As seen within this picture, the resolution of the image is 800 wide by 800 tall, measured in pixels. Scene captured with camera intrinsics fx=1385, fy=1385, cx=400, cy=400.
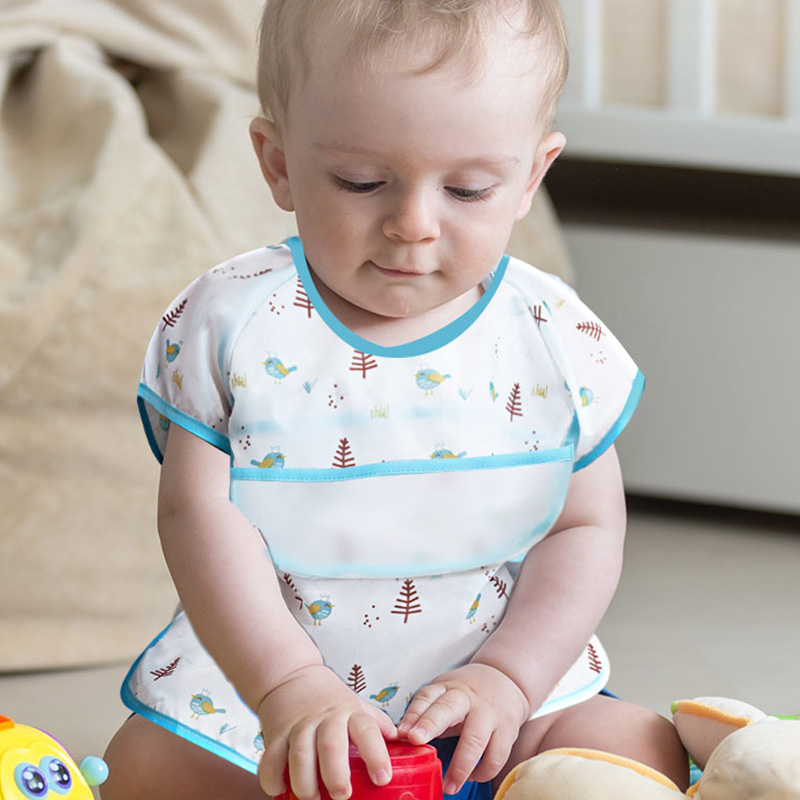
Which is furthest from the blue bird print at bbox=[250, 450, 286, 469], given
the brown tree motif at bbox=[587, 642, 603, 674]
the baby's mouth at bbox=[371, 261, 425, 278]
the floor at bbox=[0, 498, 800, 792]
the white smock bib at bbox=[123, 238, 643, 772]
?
the floor at bbox=[0, 498, 800, 792]

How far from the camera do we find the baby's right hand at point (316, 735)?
0.59 metres

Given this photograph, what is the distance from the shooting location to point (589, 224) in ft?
5.13

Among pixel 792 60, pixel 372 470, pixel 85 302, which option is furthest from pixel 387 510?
pixel 792 60

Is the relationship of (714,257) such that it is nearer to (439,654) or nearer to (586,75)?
(586,75)

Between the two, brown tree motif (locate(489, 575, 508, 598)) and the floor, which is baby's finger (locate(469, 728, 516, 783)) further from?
the floor

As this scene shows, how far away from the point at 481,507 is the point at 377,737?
177 mm

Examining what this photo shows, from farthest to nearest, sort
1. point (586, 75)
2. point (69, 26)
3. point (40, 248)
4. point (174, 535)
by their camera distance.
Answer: point (586, 75)
point (69, 26)
point (40, 248)
point (174, 535)

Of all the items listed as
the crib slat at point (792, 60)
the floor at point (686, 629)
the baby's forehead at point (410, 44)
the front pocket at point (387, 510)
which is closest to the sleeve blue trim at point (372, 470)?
the front pocket at point (387, 510)

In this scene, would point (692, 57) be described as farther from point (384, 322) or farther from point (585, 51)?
point (384, 322)

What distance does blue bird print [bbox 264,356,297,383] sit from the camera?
71 centimetres

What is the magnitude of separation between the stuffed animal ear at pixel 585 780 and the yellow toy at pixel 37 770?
0.66 ft

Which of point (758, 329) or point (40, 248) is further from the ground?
point (40, 248)

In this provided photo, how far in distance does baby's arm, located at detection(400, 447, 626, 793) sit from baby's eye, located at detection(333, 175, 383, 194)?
0.22m

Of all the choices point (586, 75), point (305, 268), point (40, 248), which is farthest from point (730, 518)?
point (305, 268)
